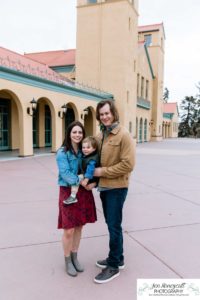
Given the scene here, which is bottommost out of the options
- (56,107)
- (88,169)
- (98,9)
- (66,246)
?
(66,246)

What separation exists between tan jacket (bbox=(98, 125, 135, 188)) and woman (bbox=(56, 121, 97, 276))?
242mm

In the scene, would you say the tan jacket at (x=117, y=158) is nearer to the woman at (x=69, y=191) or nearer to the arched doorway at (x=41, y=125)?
the woman at (x=69, y=191)

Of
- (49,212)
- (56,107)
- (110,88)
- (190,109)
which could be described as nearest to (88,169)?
(49,212)

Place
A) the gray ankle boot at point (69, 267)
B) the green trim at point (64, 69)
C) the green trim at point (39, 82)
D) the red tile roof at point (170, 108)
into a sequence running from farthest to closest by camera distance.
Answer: the red tile roof at point (170, 108) → the green trim at point (64, 69) → the green trim at point (39, 82) → the gray ankle boot at point (69, 267)

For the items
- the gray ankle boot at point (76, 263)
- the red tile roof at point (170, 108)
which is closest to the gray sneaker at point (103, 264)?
the gray ankle boot at point (76, 263)

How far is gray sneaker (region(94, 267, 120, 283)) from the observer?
2.97 meters

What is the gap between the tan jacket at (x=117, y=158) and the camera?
2842 millimetres

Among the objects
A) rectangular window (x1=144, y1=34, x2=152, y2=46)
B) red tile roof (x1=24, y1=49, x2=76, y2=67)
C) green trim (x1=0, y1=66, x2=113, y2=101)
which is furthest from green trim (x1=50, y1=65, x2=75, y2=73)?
rectangular window (x1=144, y1=34, x2=152, y2=46)

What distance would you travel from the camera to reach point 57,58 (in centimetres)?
3050

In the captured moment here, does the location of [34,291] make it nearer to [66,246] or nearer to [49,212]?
[66,246]

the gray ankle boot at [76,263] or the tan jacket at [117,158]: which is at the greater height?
the tan jacket at [117,158]

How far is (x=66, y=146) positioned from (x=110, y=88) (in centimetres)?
2292

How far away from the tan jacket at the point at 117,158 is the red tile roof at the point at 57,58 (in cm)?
2711

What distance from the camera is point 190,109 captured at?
70.0 m
